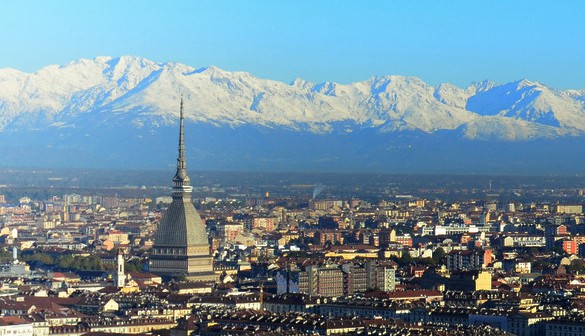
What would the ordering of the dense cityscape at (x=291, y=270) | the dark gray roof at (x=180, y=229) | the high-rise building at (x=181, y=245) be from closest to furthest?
the dense cityscape at (x=291, y=270), the high-rise building at (x=181, y=245), the dark gray roof at (x=180, y=229)

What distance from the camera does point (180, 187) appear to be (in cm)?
11169

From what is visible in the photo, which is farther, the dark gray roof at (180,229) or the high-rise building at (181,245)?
the dark gray roof at (180,229)

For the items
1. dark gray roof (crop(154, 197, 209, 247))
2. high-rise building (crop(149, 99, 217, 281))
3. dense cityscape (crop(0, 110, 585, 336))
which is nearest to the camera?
dense cityscape (crop(0, 110, 585, 336))

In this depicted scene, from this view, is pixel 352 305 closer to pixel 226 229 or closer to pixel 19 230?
pixel 226 229

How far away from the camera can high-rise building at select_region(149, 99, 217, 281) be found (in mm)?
105188

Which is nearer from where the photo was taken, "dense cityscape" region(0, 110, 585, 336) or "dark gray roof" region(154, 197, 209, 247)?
"dense cityscape" region(0, 110, 585, 336)

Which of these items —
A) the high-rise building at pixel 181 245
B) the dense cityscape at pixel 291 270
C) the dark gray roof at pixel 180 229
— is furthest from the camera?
the dark gray roof at pixel 180 229

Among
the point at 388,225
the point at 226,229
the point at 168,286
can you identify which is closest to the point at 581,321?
the point at 168,286

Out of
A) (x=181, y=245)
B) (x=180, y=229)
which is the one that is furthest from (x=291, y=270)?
(x=180, y=229)

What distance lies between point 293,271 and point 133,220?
6950 cm

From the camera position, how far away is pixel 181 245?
350 ft

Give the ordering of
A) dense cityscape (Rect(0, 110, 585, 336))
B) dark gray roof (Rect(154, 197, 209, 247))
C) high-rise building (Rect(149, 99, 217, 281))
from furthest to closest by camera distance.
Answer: dark gray roof (Rect(154, 197, 209, 247)) → high-rise building (Rect(149, 99, 217, 281)) → dense cityscape (Rect(0, 110, 585, 336))

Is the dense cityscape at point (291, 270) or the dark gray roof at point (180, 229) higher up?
the dark gray roof at point (180, 229)

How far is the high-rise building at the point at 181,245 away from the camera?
105 meters
